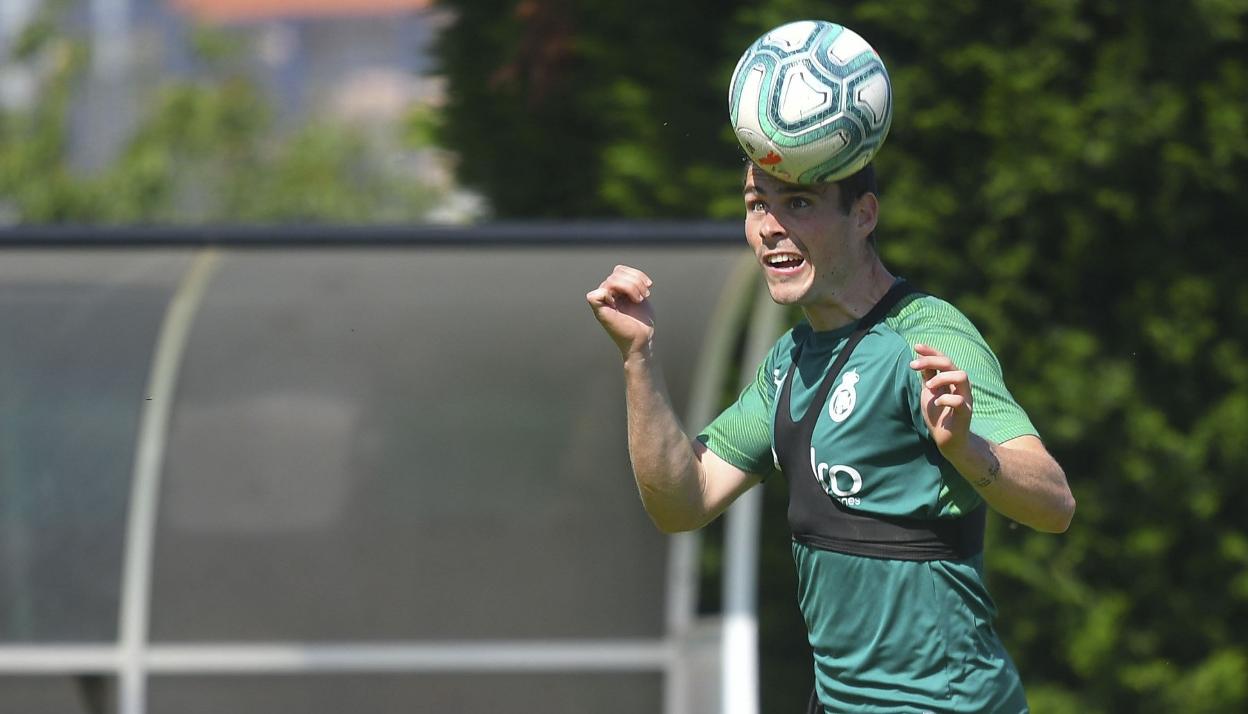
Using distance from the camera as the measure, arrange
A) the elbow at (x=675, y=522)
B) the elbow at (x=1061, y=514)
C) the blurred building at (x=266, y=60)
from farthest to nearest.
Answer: the blurred building at (x=266, y=60), the elbow at (x=675, y=522), the elbow at (x=1061, y=514)

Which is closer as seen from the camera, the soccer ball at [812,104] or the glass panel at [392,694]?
the soccer ball at [812,104]

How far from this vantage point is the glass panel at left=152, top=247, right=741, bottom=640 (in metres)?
5.66

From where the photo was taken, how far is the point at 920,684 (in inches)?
94.6

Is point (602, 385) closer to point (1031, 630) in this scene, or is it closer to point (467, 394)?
point (467, 394)

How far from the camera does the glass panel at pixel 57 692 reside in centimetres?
568

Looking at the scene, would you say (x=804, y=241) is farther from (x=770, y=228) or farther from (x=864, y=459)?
(x=864, y=459)

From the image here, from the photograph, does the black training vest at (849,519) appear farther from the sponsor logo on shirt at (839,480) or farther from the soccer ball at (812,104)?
the soccer ball at (812,104)

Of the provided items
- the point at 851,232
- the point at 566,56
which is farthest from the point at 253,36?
the point at 851,232

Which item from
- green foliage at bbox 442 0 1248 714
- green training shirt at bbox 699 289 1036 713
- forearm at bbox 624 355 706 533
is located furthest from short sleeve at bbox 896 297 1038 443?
green foliage at bbox 442 0 1248 714

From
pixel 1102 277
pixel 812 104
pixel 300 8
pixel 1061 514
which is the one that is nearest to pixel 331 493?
pixel 1102 277

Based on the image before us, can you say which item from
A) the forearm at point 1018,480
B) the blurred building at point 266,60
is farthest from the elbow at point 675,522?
the blurred building at point 266,60

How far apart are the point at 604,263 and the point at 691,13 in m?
1.09

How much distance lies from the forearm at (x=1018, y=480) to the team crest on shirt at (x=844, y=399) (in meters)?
0.22

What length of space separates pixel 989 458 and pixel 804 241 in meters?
0.45
